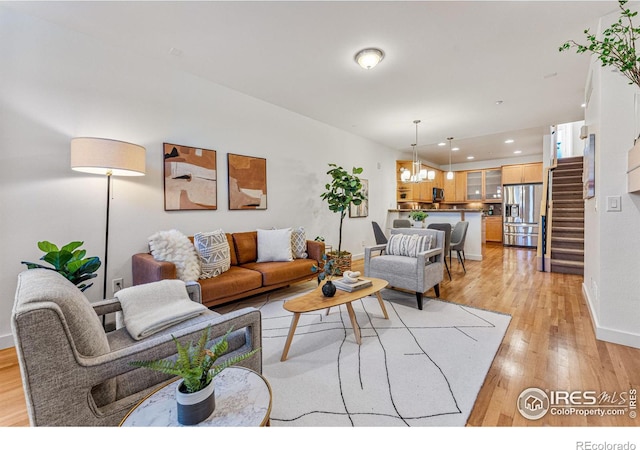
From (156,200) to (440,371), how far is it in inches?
126

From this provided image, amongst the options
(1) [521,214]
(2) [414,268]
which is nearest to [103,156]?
(2) [414,268]

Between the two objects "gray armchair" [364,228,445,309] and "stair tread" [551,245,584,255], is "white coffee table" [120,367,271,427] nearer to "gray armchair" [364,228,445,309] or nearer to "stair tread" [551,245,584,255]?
"gray armchair" [364,228,445,309]

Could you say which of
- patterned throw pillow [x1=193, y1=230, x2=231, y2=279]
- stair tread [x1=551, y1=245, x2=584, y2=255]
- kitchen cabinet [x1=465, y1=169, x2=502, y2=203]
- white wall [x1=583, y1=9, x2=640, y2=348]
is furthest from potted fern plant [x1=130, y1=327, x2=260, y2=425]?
kitchen cabinet [x1=465, y1=169, x2=502, y2=203]

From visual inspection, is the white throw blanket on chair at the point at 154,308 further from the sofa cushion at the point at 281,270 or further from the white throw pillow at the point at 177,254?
the sofa cushion at the point at 281,270

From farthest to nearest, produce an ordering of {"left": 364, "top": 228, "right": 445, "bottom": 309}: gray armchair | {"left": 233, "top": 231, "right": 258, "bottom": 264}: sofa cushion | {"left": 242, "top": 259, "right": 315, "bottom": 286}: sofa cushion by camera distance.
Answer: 1. {"left": 233, "top": 231, "right": 258, "bottom": 264}: sofa cushion
2. {"left": 242, "top": 259, "right": 315, "bottom": 286}: sofa cushion
3. {"left": 364, "top": 228, "right": 445, "bottom": 309}: gray armchair

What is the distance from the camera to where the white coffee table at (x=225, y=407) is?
34.4 inches

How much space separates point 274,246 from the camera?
353 centimetres

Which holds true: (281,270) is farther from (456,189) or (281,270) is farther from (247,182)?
(456,189)

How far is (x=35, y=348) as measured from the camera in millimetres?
858

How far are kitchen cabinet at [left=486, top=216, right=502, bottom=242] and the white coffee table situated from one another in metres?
9.07

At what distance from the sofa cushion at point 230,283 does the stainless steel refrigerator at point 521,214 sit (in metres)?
7.73

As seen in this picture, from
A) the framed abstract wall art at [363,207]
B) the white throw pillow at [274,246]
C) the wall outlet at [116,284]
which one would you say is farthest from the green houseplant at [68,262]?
the framed abstract wall art at [363,207]

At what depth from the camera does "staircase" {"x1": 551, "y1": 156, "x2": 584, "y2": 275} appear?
4508 millimetres
